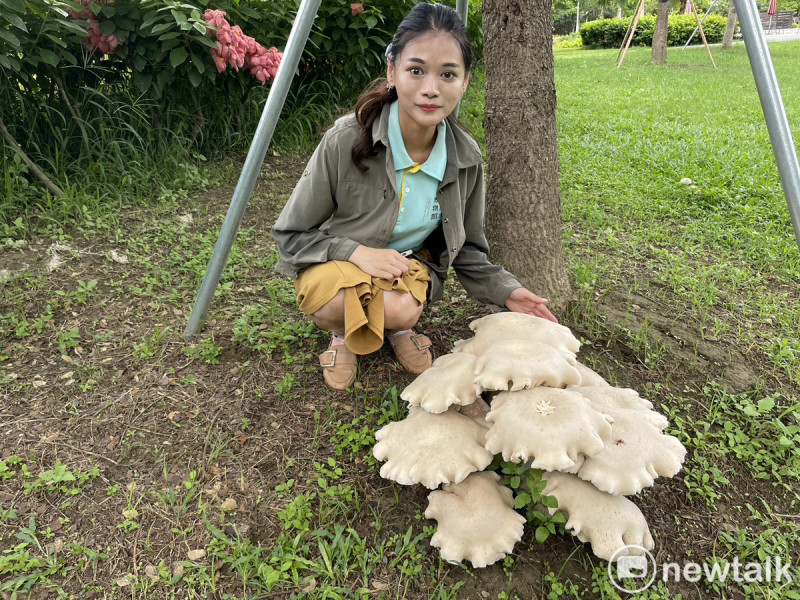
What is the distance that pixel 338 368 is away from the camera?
252cm

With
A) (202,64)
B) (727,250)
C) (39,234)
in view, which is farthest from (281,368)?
(727,250)

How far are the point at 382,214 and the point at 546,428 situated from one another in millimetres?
1192

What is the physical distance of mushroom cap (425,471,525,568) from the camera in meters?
1.73

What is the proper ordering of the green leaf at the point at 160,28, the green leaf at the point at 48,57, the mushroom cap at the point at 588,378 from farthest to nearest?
the green leaf at the point at 160,28, the green leaf at the point at 48,57, the mushroom cap at the point at 588,378

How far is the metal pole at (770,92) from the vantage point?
1.86 meters

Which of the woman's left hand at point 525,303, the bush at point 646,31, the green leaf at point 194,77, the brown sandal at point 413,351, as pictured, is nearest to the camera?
the woman's left hand at point 525,303

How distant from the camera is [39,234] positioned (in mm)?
3486

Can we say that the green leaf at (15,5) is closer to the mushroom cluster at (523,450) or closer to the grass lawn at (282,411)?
the grass lawn at (282,411)

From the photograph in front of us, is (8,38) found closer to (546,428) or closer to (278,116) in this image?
(278,116)

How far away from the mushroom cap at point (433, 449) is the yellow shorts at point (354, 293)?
1.74ft

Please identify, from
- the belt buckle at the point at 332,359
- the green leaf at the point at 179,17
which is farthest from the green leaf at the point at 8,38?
Answer: the belt buckle at the point at 332,359

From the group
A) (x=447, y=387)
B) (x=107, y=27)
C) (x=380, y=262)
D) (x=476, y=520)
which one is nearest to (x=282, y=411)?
(x=380, y=262)

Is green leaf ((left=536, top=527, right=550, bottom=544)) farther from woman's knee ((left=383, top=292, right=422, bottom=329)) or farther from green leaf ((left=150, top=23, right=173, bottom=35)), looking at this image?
green leaf ((left=150, top=23, right=173, bottom=35))

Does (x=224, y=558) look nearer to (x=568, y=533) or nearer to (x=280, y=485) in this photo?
(x=280, y=485)
